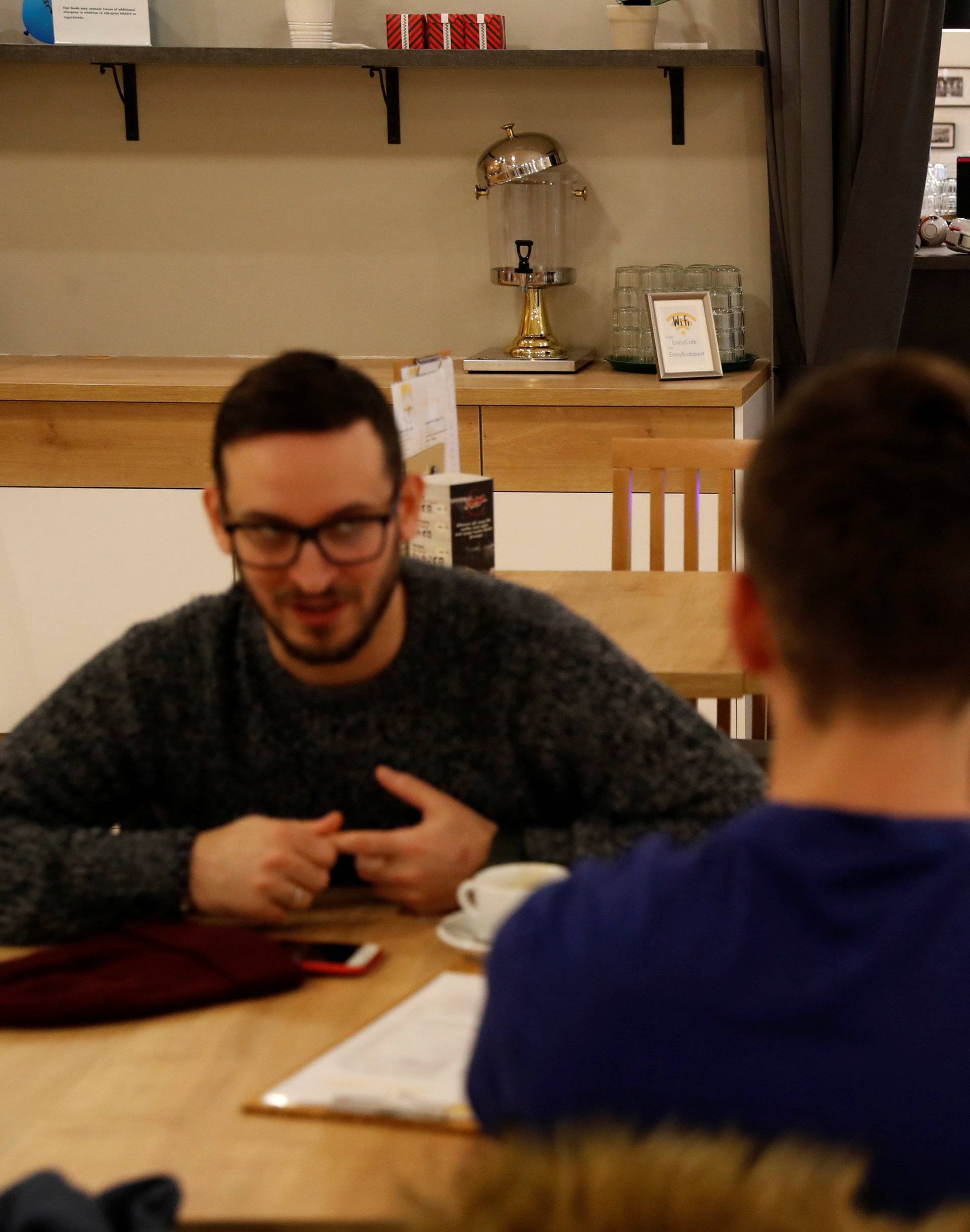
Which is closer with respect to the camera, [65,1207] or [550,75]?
[65,1207]

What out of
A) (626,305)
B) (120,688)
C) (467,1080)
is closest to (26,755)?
(120,688)

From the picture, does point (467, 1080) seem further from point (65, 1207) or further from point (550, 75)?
point (550, 75)

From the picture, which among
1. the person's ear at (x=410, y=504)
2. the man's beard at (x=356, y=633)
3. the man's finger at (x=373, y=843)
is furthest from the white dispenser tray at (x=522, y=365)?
the man's finger at (x=373, y=843)

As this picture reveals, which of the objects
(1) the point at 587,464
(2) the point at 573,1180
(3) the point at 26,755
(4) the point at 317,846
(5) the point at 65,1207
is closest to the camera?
(2) the point at 573,1180

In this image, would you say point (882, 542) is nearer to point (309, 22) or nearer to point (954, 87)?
point (309, 22)

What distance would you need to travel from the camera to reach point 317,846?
127cm

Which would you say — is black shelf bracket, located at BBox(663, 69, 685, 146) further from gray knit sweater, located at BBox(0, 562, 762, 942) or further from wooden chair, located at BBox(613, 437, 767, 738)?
gray knit sweater, located at BBox(0, 562, 762, 942)

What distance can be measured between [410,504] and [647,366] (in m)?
2.47

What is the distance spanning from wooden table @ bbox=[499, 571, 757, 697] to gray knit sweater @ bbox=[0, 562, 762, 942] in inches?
18.4

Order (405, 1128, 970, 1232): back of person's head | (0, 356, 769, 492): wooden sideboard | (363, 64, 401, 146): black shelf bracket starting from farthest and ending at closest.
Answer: (363, 64, 401, 146): black shelf bracket
(0, 356, 769, 492): wooden sideboard
(405, 1128, 970, 1232): back of person's head

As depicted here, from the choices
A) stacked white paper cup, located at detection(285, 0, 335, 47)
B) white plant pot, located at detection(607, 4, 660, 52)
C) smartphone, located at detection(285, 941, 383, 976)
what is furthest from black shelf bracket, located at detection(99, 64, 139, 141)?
smartphone, located at detection(285, 941, 383, 976)

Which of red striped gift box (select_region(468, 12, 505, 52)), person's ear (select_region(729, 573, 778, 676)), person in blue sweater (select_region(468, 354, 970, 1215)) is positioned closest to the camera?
person in blue sweater (select_region(468, 354, 970, 1215))

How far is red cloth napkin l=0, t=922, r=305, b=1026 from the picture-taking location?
1.14m

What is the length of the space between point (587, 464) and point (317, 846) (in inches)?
94.0
